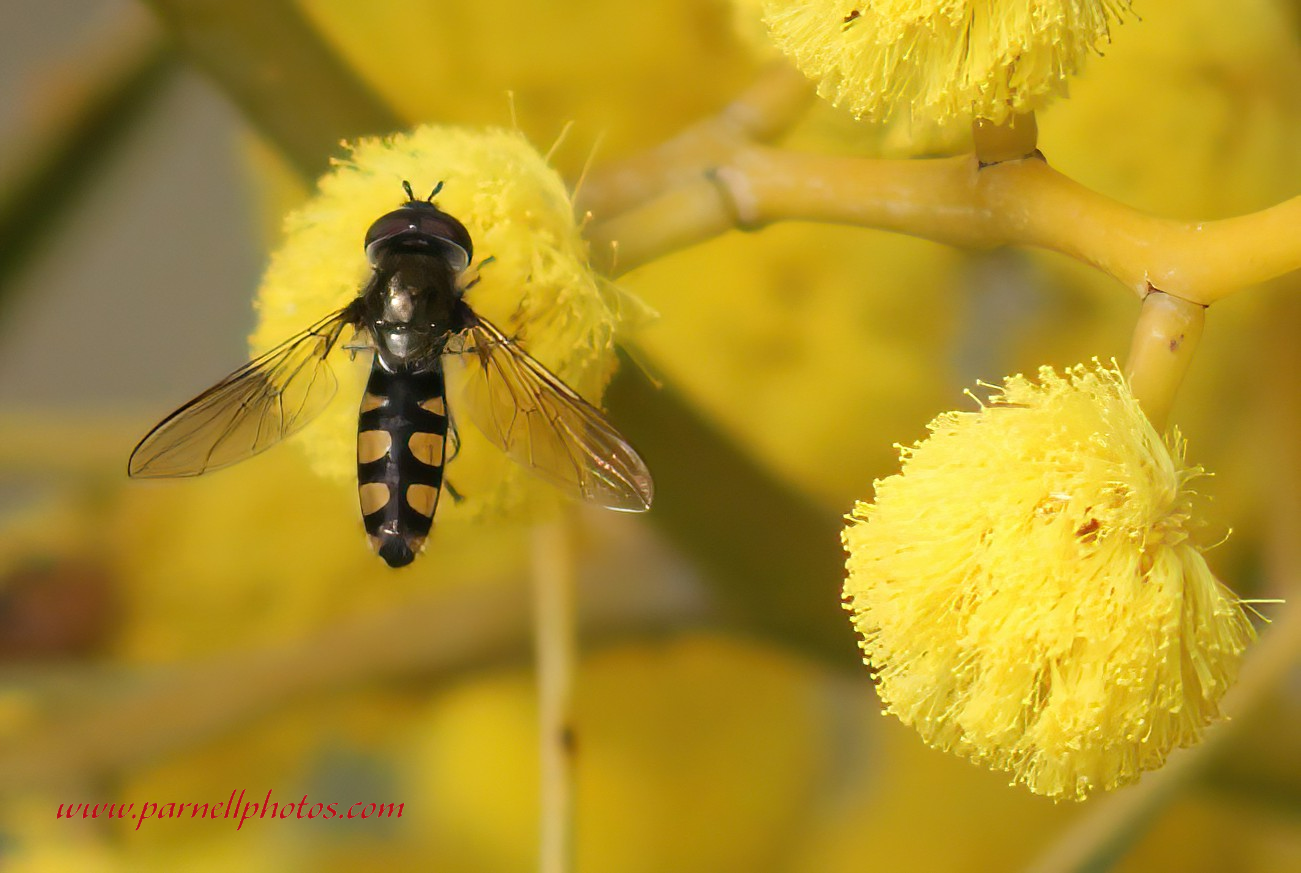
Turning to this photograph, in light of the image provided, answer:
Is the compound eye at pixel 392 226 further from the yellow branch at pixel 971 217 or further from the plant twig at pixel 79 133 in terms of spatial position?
the plant twig at pixel 79 133

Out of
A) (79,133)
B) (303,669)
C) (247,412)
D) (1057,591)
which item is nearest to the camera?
(1057,591)

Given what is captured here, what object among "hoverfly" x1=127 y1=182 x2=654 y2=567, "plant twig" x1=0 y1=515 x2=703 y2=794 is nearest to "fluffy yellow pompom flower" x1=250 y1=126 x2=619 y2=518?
"hoverfly" x1=127 y1=182 x2=654 y2=567

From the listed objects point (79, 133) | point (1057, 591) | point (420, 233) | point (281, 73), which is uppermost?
point (79, 133)

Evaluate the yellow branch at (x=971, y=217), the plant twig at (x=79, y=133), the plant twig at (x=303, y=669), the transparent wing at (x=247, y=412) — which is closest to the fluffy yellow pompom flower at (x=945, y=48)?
the yellow branch at (x=971, y=217)

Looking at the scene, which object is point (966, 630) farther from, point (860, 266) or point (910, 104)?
point (860, 266)

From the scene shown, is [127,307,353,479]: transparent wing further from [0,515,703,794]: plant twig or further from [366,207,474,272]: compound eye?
[0,515,703,794]: plant twig

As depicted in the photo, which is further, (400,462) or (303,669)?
(303,669)

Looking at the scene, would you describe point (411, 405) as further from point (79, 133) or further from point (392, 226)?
point (79, 133)

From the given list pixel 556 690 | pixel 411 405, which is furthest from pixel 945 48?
pixel 556 690
